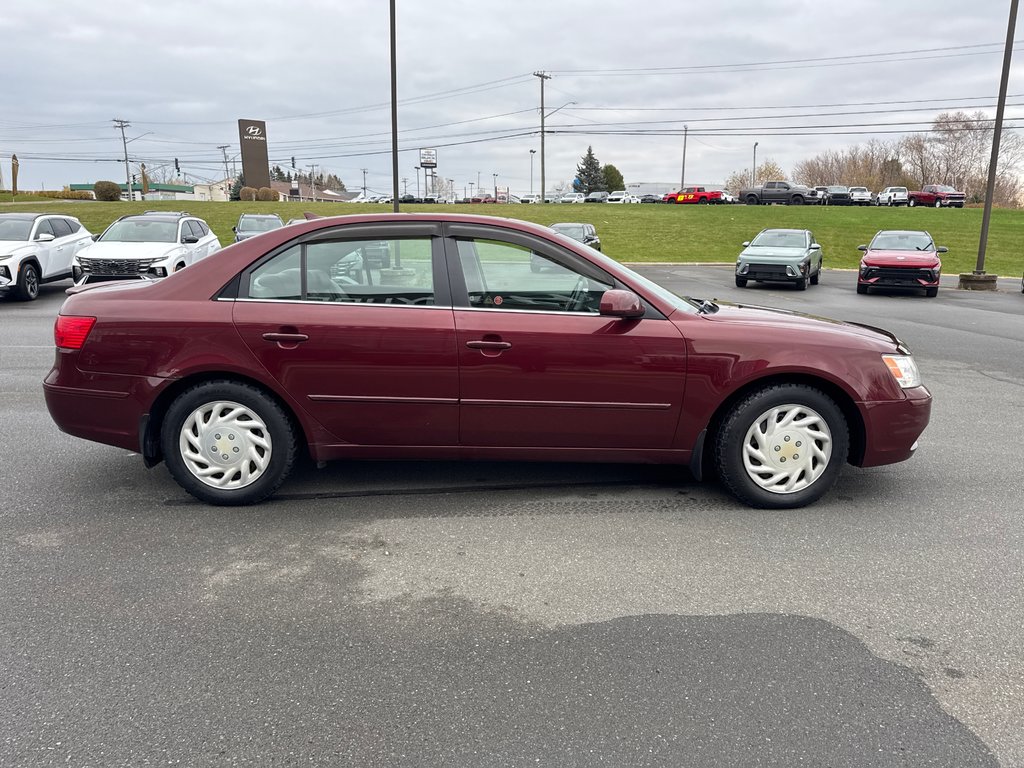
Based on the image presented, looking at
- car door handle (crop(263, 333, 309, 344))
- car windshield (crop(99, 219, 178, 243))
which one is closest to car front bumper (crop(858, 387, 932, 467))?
car door handle (crop(263, 333, 309, 344))

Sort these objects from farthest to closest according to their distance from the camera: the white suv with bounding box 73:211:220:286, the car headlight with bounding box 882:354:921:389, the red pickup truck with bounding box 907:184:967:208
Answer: the red pickup truck with bounding box 907:184:967:208, the white suv with bounding box 73:211:220:286, the car headlight with bounding box 882:354:921:389

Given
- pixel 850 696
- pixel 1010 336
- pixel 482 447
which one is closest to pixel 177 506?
pixel 482 447

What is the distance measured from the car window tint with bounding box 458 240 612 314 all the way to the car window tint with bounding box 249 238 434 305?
249 millimetres

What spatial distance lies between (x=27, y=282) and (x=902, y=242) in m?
20.0

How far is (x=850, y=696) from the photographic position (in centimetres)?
255

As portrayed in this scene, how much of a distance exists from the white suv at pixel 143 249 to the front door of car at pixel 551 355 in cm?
1047

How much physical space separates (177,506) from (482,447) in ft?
5.85

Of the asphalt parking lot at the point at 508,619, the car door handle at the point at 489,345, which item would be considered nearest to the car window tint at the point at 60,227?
the asphalt parking lot at the point at 508,619

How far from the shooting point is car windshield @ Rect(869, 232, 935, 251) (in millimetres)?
18734

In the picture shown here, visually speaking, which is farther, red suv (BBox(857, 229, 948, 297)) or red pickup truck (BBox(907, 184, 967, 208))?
red pickup truck (BBox(907, 184, 967, 208))

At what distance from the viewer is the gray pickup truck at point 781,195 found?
176 feet

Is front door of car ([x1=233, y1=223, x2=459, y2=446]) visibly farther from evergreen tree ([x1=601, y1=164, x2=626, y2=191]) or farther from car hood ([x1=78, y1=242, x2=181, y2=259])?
evergreen tree ([x1=601, y1=164, x2=626, y2=191])

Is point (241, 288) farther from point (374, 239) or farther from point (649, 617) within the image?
point (649, 617)

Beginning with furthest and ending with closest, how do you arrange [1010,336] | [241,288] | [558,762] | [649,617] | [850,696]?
[1010,336], [241,288], [649,617], [850,696], [558,762]
